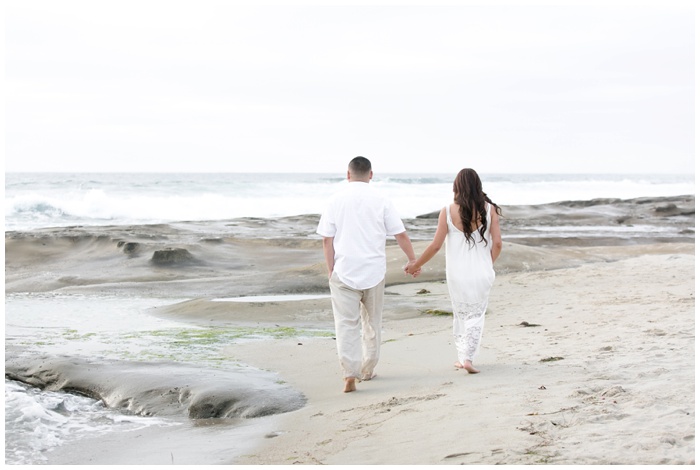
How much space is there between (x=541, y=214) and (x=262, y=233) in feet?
49.1

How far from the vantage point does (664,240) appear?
24.0 metres

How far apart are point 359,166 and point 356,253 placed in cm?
71

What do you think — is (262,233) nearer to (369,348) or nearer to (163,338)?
(163,338)

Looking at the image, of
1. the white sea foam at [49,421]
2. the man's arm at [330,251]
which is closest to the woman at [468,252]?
the man's arm at [330,251]

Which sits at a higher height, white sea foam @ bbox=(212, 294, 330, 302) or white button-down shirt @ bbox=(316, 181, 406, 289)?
white button-down shirt @ bbox=(316, 181, 406, 289)

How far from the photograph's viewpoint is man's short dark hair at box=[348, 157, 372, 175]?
6488 millimetres

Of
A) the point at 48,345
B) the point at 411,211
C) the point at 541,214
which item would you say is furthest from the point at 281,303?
the point at 411,211

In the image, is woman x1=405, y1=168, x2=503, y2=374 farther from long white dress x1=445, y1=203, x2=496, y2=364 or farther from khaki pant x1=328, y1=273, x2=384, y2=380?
khaki pant x1=328, y1=273, x2=384, y2=380

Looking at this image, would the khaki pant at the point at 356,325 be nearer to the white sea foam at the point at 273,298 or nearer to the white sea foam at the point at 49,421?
the white sea foam at the point at 49,421

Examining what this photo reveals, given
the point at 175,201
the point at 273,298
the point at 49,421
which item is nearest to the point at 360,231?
the point at 49,421

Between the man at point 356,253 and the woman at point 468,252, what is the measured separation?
1.35ft

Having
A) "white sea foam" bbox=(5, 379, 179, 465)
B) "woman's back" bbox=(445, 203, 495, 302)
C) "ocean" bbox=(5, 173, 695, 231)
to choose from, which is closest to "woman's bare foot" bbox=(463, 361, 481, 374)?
"woman's back" bbox=(445, 203, 495, 302)

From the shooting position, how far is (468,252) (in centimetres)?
664

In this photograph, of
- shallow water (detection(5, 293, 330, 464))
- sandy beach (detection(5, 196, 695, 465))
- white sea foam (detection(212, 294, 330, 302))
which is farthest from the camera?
white sea foam (detection(212, 294, 330, 302))
